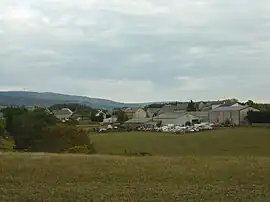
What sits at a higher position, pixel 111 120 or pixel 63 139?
pixel 111 120

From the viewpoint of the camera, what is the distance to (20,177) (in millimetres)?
20938

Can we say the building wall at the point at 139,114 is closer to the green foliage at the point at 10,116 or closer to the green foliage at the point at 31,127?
the green foliage at the point at 10,116

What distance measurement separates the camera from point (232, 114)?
384 feet

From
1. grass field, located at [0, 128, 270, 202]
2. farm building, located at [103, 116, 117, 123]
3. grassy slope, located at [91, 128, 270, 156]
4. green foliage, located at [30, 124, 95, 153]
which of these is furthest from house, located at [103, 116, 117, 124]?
grass field, located at [0, 128, 270, 202]

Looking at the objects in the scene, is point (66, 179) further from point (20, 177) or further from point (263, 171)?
point (263, 171)

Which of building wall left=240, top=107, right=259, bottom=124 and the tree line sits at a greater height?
building wall left=240, top=107, right=259, bottom=124

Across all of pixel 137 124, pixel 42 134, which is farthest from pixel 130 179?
pixel 137 124

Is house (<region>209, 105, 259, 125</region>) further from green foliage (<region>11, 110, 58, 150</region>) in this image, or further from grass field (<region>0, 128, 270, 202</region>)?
grass field (<region>0, 128, 270, 202</region>)

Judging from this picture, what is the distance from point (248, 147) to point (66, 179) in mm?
44856

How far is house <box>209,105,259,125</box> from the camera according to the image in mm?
111875

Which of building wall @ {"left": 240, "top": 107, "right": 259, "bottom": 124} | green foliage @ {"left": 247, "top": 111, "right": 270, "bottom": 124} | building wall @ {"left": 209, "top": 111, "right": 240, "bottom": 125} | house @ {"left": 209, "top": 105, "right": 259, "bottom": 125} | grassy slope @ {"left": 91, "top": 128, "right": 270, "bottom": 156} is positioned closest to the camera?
grassy slope @ {"left": 91, "top": 128, "right": 270, "bottom": 156}

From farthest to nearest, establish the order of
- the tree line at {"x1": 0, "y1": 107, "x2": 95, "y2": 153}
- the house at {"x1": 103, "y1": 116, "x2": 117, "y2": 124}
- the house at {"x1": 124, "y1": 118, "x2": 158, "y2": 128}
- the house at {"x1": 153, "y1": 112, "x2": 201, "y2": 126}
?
1. the house at {"x1": 103, "y1": 116, "x2": 117, "y2": 124}
2. the house at {"x1": 153, "y1": 112, "x2": 201, "y2": 126}
3. the house at {"x1": 124, "y1": 118, "x2": 158, "y2": 128}
4. the tree line at {"x1": 0, "y1": 107, "x2": 95, "y2": 153}

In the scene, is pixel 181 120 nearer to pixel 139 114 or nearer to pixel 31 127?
pixel 139 114

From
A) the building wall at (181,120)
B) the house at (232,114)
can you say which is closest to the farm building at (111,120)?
the building wall at (181,120)
